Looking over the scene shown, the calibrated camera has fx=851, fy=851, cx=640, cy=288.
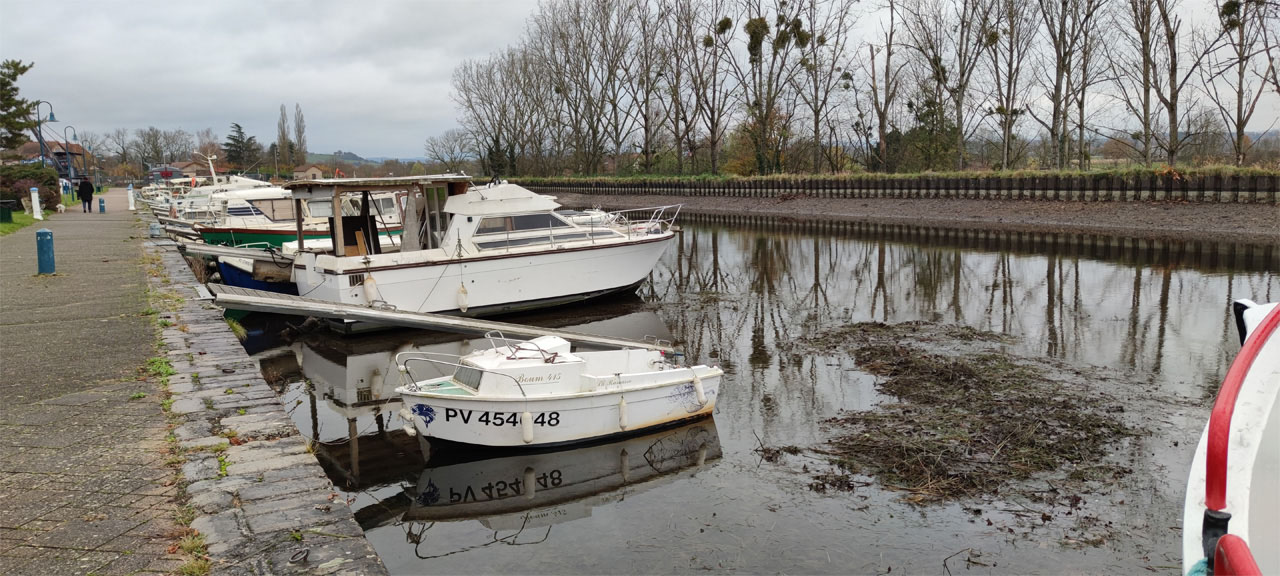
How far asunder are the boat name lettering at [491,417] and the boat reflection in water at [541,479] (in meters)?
0.42

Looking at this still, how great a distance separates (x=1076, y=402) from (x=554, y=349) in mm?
5831

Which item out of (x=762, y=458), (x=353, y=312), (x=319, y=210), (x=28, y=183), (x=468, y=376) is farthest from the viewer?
(x=28, y=183)

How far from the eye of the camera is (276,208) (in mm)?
23828

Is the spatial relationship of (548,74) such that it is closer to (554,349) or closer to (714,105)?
(714,105)

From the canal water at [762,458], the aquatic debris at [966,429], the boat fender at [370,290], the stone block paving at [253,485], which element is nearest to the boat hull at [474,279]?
the boat fender at [370,290]

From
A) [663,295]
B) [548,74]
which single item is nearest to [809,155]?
[548,74]

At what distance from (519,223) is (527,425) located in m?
8.26

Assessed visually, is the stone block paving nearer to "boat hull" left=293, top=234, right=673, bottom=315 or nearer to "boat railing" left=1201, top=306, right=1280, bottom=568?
"boat railing" left=1201, top=306, right=1280, bottom=568

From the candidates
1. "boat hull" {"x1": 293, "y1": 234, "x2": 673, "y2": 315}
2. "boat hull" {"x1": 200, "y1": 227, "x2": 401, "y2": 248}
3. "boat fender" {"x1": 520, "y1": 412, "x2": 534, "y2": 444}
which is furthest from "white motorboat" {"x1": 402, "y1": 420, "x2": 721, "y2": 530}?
"boat hull" {"x1": 200, "y1": 227, "x2": 401, "y2": 248}

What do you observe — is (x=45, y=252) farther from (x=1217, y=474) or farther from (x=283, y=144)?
(x=283, y=144)

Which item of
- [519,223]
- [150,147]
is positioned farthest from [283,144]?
[519,223]

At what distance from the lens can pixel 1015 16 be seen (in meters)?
41.8

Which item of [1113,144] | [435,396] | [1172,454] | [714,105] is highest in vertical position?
[714,105]

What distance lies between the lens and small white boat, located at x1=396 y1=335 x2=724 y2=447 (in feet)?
26.3
